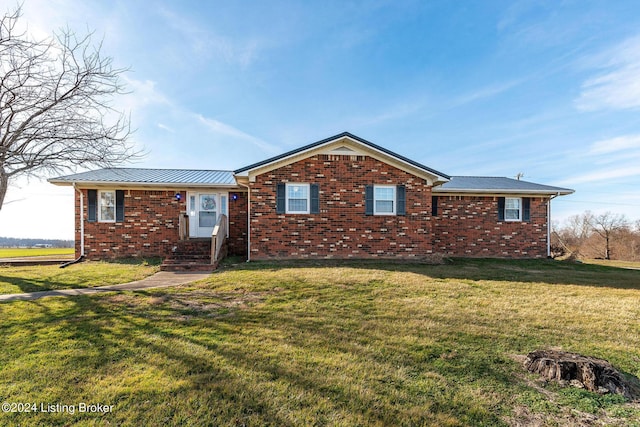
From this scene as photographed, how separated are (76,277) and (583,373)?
11714mm

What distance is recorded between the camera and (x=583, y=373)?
3.22 metres

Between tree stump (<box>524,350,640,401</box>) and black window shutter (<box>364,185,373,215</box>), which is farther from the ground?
black window shutter (<box>364,185,373,215</box>)

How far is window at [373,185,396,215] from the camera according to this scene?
473 inches

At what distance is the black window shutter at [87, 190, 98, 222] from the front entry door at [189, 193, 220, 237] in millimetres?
3970

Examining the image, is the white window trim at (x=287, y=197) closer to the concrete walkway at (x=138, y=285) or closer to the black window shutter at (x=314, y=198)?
the black window shutter at (x=314, y=198)

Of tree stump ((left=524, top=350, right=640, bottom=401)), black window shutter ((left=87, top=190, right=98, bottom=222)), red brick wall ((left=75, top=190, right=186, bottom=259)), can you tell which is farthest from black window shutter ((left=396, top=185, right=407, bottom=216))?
black window shutter ((left=87, top=190, right=98, bottom=222))

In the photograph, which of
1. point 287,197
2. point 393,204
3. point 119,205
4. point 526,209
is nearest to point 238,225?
point 287,197

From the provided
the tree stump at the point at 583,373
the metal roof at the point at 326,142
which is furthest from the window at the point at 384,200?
the tree stump at the point at 583,373

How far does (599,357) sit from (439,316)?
83.2 inches

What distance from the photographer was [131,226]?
12703mm

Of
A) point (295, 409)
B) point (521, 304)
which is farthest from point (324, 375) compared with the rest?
point (521, 304)

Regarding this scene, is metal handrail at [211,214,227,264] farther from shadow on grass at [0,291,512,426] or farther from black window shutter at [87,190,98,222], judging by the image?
black window shutter at [87,190,98,222]

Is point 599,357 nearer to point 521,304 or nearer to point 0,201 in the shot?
point 521,304

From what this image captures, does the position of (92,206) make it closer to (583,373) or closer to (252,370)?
(252,370)
